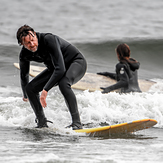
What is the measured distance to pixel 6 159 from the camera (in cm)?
275

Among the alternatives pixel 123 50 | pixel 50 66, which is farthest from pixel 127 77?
pixel 50 66

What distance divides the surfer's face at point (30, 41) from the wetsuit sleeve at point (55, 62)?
5.9 inches

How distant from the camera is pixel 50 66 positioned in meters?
4.05

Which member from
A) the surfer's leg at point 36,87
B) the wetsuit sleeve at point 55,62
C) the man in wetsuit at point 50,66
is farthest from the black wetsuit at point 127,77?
the wetsuit sleeve at point 55,62

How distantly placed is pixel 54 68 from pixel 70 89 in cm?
41

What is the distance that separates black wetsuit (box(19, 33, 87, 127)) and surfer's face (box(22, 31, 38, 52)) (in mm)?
100

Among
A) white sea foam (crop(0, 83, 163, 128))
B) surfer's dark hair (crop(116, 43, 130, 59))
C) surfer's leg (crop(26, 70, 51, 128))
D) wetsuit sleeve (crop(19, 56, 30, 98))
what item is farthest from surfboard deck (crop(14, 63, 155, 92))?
surfer's leg (crop(26, 70, 51, 128))

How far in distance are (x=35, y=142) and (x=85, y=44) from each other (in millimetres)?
12656

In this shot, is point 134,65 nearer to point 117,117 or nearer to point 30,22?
point 117,117

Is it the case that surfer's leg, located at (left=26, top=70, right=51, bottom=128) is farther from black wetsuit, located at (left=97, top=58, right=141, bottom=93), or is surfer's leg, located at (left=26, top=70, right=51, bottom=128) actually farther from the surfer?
black wetsuit, located at (left=97, top=58, right=141, bottom=93)

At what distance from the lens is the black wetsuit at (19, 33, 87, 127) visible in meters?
3.75

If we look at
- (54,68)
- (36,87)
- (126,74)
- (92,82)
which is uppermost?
(54,68)

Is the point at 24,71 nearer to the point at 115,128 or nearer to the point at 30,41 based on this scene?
the point at 30,41

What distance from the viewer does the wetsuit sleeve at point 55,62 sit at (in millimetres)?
3721
